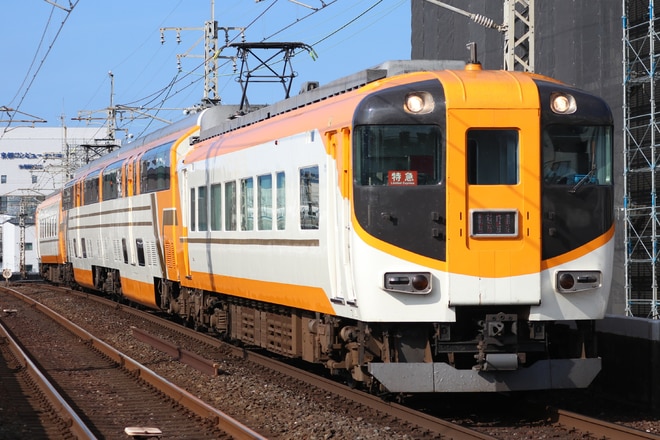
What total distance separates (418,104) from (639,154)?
18.3 metres

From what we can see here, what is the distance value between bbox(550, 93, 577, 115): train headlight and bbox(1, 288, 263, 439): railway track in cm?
385

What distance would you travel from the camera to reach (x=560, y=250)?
933 centimetres

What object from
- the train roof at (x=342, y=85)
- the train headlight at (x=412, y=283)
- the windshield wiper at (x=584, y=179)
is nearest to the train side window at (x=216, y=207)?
the train roof at (x=342, y=85)

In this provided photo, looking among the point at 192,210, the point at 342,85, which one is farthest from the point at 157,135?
the point at 342,85

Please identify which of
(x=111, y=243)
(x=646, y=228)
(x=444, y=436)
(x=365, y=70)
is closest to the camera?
(x=444, y=436)

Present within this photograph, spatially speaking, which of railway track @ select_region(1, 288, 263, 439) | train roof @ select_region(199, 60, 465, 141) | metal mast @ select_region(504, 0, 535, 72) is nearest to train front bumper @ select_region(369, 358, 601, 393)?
railway track @ select_region(1, 288, 263, 439)

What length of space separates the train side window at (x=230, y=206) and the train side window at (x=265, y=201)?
115 centimetres

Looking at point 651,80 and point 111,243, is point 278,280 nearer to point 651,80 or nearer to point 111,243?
point 111,243

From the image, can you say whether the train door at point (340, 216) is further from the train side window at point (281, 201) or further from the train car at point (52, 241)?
the train car at point (52, 241)

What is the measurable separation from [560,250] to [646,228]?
1750cm

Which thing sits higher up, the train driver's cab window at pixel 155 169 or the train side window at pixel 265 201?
the train driver's cab window at pixel 155 169

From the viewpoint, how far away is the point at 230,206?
14.0 m

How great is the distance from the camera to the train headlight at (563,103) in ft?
31.2

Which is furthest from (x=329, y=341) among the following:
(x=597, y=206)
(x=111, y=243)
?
(x=111, y=243)
